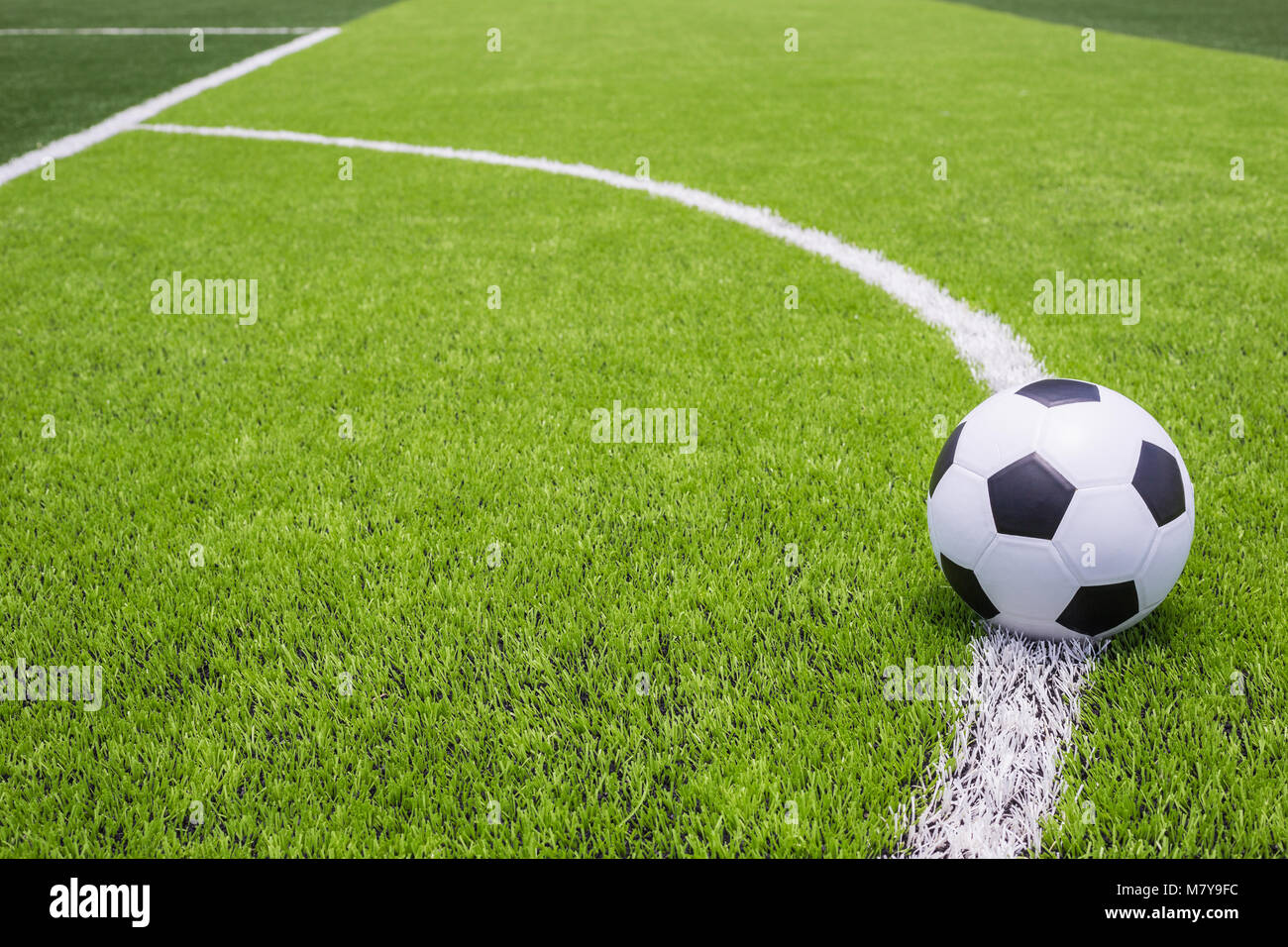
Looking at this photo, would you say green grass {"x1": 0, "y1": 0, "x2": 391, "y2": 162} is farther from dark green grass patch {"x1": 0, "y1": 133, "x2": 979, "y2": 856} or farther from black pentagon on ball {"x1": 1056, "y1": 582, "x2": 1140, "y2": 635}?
black pentagon on ball {"x1": 1056, "y1": 582, "x2": 1140, "y2": 635}

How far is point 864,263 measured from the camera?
5.20m

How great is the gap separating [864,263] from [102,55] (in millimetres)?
16641

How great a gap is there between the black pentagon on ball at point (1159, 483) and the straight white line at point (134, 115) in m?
9.37

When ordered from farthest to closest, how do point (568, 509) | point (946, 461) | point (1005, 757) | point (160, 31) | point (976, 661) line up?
1. point (160, 31)
2. point (568, 509)
3. point (946, 461)
4. point (976, 661)
5. point (1005, 757)

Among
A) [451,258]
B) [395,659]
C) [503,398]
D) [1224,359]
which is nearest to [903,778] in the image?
[395,659]

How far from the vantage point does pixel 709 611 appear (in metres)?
2.39

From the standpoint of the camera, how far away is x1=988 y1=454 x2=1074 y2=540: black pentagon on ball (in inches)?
80.4

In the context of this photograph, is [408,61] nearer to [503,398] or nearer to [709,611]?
[503,398]

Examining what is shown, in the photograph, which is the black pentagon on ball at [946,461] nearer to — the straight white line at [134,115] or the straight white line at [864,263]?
the straight white line at [864,263]

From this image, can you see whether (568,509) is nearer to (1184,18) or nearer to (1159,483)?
(1159,483)

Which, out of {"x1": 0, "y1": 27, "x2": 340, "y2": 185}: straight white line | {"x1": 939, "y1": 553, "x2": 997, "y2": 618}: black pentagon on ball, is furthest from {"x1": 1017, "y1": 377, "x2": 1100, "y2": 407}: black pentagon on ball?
{"x1": 0, "y1": 27, "x2": 340, "y2": 185}: straight white line

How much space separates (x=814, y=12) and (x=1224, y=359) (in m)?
21.6

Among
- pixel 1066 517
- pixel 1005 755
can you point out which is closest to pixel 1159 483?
pixel 1066 517

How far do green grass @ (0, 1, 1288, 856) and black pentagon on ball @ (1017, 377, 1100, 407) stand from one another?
596 millimetres
